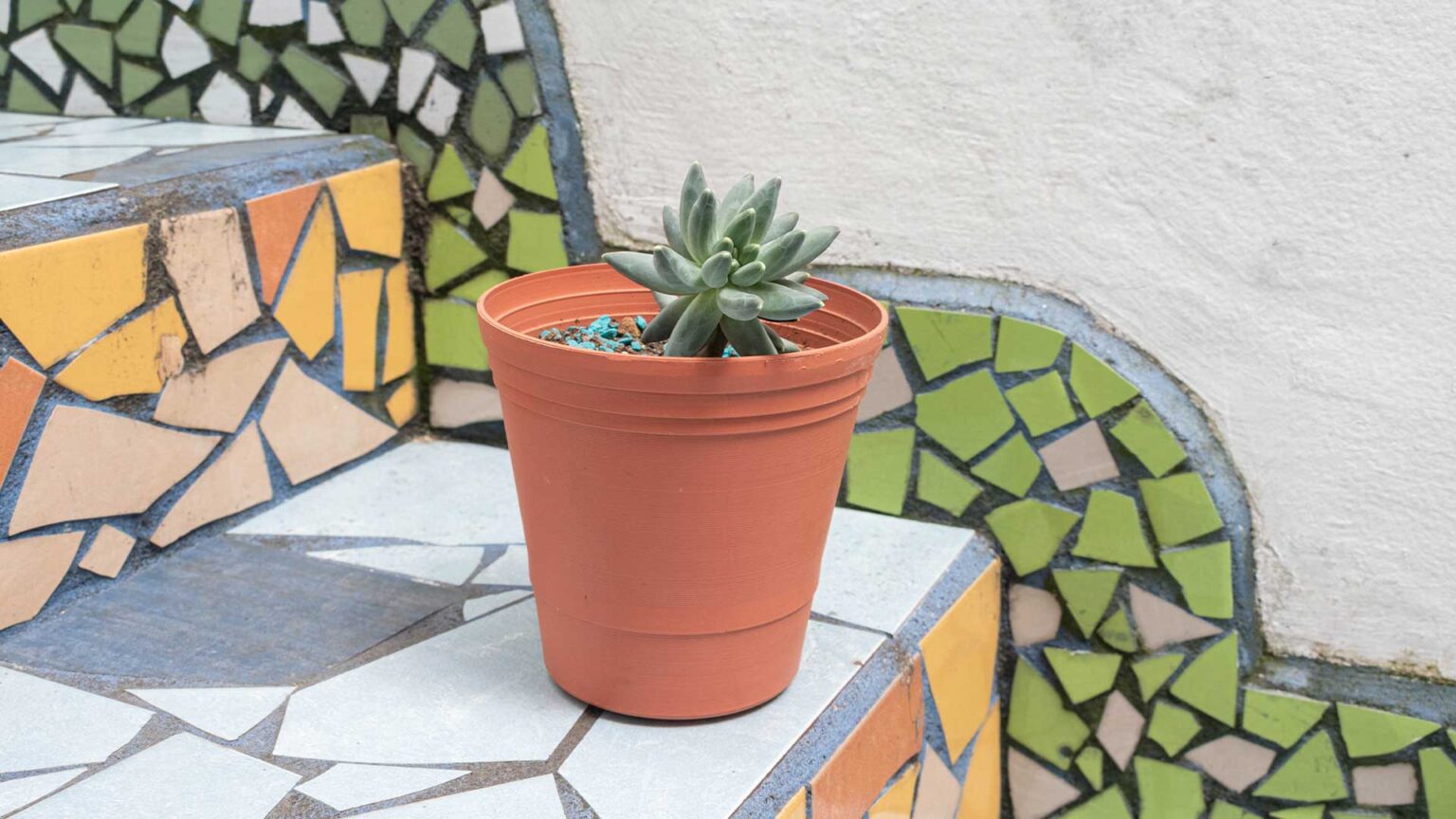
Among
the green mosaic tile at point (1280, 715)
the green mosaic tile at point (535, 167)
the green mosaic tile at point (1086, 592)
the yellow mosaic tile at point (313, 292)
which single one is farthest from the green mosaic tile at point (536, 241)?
the green mosaic tile at point (1280, 715)

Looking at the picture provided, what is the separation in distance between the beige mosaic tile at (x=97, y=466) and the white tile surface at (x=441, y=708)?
363 millimetres

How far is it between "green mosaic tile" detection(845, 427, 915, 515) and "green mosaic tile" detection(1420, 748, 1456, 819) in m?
0.65

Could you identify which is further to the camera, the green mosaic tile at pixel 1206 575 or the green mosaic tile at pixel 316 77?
the green mosaic tile at pixel 316 77

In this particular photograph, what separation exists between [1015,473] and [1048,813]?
0.45m

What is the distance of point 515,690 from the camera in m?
1.09

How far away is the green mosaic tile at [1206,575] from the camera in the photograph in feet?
4.45

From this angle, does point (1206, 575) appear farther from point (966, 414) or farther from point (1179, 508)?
point (966, 414)

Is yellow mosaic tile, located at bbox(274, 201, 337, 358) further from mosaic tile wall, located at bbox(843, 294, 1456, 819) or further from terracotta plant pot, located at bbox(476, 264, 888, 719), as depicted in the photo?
mosaic tile wall, located at bbox(843, 294, 1456, 819)

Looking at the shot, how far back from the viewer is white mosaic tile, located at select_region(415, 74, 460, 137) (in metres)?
1.61

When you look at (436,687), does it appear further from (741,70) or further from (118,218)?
(741,70)

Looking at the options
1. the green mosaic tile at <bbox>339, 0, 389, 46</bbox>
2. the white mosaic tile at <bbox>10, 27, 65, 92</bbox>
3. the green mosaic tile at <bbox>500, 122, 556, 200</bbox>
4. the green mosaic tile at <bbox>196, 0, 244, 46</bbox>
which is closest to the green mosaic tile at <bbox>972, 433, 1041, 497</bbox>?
the green mosaic tile at <bbox>500, 122, 556, 200</bbox>

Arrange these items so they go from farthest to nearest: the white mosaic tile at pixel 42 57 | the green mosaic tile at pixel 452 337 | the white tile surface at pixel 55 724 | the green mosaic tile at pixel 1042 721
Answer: the white mosaic tile at pixel 42 57 → the green mosaic tile at pixel 452 337 → the green mosaic tile at pixel 1042 721 → the white tile surface at pixel 55 724

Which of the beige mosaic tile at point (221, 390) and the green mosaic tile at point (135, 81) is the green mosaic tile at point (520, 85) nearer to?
the beige mosaic tile at point (221, 390)

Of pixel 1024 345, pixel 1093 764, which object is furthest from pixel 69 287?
pixel 1093 764
